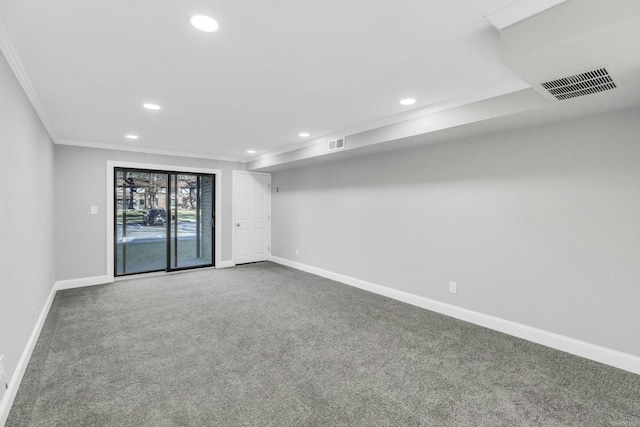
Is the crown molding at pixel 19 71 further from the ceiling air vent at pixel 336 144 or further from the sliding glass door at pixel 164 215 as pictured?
the ceiling air vent at pixel 336 144

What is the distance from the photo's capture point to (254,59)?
7.45 ft

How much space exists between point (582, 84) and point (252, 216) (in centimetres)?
603

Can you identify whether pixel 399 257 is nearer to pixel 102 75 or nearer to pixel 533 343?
pixel 533 343

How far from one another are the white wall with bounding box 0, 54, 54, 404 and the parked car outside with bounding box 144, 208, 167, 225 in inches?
91.8

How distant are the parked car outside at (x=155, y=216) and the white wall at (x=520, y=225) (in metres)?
3.80

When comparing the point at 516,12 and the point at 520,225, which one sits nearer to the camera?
the point at 516,12

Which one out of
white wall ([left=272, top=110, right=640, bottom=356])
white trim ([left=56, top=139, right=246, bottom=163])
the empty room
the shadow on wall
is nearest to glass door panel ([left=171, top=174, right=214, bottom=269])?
white trim ([left=56, top=139, right=246, bottom=163])

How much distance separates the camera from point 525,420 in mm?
1954

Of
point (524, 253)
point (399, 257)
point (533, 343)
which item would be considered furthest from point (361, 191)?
point (533, 343)

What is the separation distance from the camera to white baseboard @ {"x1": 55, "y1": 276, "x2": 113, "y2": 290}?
488 centimetres

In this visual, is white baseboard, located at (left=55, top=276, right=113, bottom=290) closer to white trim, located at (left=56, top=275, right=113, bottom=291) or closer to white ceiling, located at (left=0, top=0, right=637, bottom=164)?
white trim, located at (left=56, top=275, right=113, bottom=291)

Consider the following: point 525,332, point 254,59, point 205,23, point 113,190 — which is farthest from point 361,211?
point 113,190

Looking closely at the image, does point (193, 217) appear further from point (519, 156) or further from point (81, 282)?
point (519, 156)

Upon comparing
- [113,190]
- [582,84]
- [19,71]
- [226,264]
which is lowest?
[226,264]
